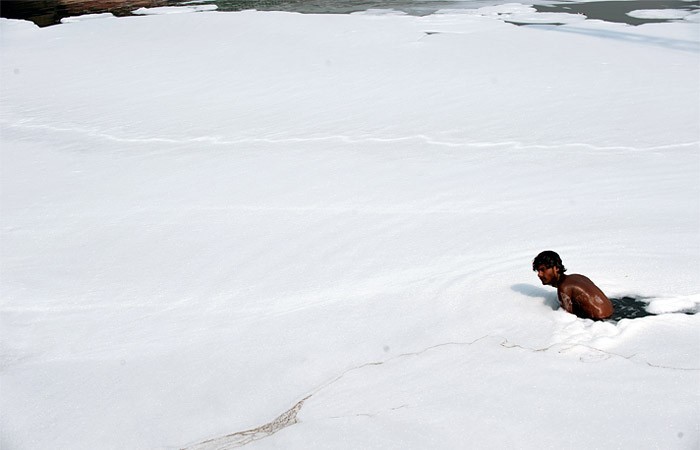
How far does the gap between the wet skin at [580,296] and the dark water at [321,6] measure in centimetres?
679

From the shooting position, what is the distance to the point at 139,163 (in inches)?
236

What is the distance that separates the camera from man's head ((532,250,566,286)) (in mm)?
3627

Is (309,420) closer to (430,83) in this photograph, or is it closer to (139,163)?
(139,163)

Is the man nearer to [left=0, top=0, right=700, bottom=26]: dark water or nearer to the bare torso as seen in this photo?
the bare torso

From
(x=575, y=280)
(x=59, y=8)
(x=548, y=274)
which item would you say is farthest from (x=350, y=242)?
(x=59, y=8)

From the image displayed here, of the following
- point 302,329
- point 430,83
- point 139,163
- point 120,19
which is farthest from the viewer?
point 120,19

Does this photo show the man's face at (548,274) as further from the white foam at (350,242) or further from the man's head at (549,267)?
the white foam at (350,242)

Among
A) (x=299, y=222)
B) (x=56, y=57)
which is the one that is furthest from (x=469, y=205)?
(x=56, y=57)

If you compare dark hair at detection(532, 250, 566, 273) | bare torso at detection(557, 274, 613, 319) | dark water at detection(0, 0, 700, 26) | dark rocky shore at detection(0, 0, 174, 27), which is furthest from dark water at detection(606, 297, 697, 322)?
dark rocky shore at detection(0, 0, 174, 27)

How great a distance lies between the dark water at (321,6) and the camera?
34.5 feet

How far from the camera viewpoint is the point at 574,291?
11.7 feet

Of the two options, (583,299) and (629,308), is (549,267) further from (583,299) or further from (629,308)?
(629,308)

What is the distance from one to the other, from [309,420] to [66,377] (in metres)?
1.17

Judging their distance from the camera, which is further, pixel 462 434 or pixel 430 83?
pixel 430 83
